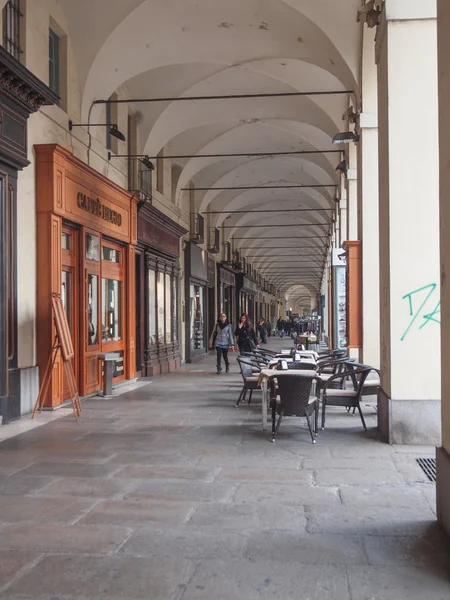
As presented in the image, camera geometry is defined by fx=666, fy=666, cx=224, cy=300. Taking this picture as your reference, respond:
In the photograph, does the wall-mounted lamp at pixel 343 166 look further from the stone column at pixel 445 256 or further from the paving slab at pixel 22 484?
the paving slab at pixel 22 484

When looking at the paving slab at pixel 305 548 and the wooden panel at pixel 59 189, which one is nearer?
the paving slab at pixel 305 548

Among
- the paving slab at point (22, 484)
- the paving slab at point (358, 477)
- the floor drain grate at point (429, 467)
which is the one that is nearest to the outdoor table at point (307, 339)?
the floor drain grate at point (429, 467)

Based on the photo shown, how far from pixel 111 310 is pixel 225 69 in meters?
5.36

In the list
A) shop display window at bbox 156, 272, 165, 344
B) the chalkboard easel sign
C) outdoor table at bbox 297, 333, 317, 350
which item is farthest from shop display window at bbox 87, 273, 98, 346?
outdoor table at bbox 297, 333, 317, 350

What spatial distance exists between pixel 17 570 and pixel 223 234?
88.7 ft

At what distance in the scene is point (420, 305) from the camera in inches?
273

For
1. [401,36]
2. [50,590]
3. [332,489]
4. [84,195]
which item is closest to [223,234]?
[84,195]

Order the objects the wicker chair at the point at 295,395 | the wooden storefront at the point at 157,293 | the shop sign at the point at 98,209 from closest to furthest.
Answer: the wicker chair at the point at 295,395 → the shop sign at the point at 98,209 → the wooden storefront at the point at 157,293

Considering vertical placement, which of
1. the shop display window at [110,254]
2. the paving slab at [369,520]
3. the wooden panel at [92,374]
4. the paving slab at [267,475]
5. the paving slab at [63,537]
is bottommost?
the paving slab at [267,475]

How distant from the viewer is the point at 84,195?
10.9m

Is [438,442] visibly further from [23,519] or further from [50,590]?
[50,590]

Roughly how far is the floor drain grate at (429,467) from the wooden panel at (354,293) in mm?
5104

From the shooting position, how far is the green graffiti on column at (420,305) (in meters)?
6.92

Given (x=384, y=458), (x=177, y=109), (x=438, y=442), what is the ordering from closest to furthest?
(x=384, y=458) → (x=438, y=442) → (x=177, y=109)
